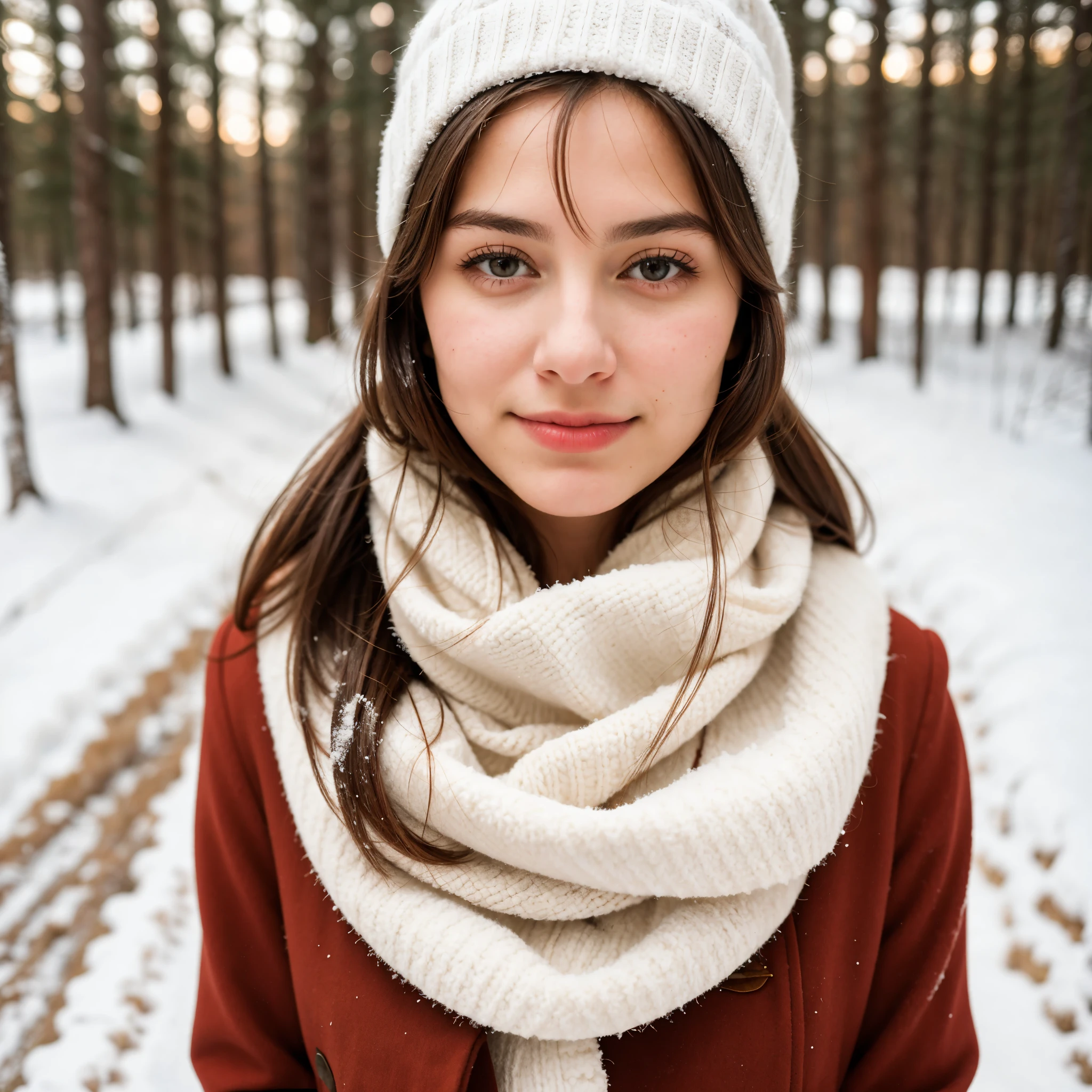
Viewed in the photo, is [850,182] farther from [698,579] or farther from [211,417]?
[698,579]

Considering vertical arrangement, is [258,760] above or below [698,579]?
below

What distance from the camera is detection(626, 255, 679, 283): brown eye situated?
115cm

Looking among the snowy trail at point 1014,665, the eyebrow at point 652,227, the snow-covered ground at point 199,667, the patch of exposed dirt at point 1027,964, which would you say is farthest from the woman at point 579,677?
the patch of exposed dirt at point 1027,964

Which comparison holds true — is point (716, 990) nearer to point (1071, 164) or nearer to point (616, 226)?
point (616, 226)

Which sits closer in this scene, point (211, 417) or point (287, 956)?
point (287, 956)

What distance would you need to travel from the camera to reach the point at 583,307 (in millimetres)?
1108

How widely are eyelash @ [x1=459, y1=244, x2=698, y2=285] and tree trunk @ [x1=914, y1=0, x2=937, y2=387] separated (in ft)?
42.6

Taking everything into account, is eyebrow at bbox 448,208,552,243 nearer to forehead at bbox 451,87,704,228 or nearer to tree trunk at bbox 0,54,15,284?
forehead at bbox 451,87,704,228

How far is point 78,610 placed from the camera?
6254mm

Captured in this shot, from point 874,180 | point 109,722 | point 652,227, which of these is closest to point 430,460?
point 652,227

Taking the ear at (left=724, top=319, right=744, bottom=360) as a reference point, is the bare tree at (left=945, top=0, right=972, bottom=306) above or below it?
above

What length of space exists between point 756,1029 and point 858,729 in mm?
488

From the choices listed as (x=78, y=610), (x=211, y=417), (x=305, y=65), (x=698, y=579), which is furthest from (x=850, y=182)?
(x=698, y=579)

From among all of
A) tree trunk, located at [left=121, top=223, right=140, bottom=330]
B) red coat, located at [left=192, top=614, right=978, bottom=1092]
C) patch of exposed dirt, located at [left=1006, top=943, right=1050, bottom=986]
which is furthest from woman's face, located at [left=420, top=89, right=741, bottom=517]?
tree trunk, located at [left=121, top=223, right=140, bottom=330]
